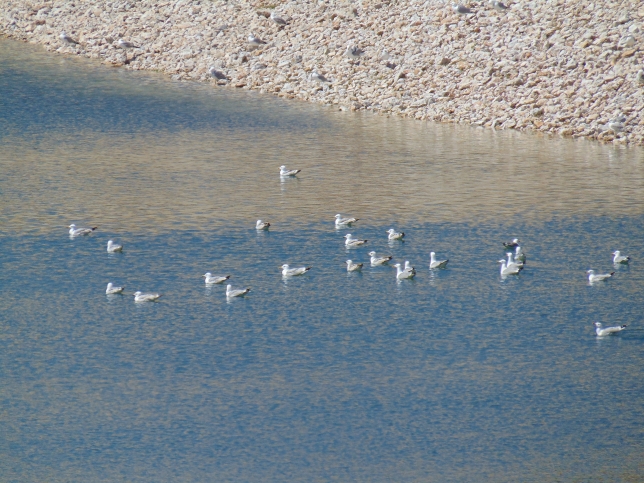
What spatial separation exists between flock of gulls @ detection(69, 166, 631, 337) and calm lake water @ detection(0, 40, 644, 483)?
1.11 ft

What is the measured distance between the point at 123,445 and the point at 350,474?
5300 mm

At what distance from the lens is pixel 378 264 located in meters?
36.6

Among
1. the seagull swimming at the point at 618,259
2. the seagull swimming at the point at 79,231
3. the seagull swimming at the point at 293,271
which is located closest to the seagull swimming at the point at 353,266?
the seagull swimming at the point at 293,271

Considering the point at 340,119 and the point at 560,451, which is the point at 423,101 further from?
the point at 560,451

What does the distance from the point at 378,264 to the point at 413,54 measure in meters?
25.8

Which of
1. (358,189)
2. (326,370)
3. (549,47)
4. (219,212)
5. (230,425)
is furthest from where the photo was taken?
(549,47)

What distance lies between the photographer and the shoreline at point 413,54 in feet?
177

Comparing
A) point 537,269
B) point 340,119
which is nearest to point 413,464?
point 537,269

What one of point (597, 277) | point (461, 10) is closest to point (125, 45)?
point (461, 10)

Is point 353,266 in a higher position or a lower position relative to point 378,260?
lower

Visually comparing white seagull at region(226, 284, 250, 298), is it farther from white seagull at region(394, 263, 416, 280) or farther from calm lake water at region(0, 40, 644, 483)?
white seagull at region(394, 263, 416, 280)

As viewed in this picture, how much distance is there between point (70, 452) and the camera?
80.6 ft

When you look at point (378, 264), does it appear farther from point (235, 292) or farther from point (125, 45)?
point (125, 45)

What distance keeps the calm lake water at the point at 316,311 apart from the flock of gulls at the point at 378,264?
34 centimetres
